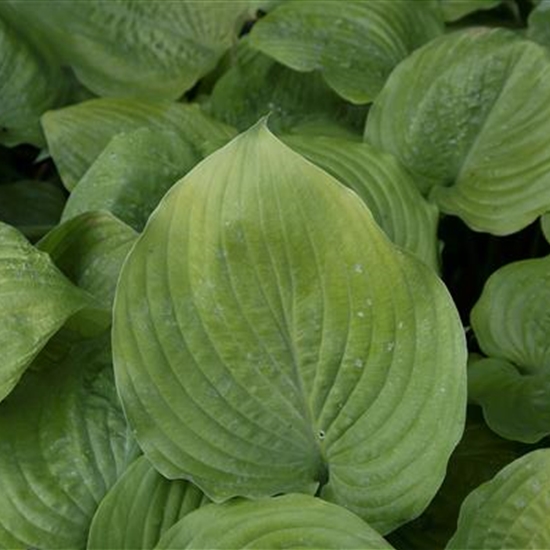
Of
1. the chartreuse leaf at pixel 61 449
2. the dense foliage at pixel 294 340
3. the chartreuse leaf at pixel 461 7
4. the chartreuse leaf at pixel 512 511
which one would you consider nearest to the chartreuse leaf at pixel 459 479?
the dense foliage at pixel 294 340

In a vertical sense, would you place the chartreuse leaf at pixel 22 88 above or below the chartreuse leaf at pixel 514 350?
above

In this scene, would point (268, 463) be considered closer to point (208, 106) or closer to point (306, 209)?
point (306, 209)

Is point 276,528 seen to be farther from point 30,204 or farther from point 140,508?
point 30,204

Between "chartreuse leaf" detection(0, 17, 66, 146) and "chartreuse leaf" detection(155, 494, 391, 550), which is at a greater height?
"chartreuse leaf" detection(0, 17, 66, 146)

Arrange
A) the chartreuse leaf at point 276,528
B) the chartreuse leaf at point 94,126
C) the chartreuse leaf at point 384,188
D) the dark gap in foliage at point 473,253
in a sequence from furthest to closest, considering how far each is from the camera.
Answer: the dark gap in foliage at point 473,253
the chartreuse leaf at point 94,126
the chartreuse leaf at point 384,188
the chartreuse leaf at point 276,528

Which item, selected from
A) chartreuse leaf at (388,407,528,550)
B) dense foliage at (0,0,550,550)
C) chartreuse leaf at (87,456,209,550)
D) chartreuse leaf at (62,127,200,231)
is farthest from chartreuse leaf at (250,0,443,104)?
chartreuse leaf at (87,456,209,550)

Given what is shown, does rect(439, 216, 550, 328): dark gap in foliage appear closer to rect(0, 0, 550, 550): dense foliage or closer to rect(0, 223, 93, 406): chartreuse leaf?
rect(0, 0, 550, 550): dense foliage

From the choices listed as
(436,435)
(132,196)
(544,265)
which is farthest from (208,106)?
(436,435)

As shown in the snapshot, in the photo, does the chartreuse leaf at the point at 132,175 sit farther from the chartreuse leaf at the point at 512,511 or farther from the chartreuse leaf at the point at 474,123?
the chartreuse leaf at the point at 512,511
